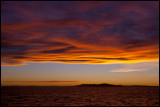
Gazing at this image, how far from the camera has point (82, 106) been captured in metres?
44.9

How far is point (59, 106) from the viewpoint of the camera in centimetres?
4391

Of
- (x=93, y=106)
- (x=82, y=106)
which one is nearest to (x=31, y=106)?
(x=82, y=106)

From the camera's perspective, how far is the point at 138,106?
44719mm

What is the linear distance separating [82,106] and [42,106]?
9859 millimetres

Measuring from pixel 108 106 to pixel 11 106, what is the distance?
24.1 metres

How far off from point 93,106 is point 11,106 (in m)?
20.4

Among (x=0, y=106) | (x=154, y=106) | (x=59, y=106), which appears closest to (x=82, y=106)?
(x=59, y=106)

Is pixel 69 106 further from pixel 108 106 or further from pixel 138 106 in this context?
pixel 138 106

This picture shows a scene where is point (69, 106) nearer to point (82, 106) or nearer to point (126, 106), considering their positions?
point (82, 106)

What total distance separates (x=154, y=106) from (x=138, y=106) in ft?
12.3

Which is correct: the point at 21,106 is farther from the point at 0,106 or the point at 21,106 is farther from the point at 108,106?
the point at 108,106

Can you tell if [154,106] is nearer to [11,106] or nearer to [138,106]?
[138,106]

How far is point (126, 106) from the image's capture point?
1743 inches

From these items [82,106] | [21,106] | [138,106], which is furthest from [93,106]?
[21,106]
